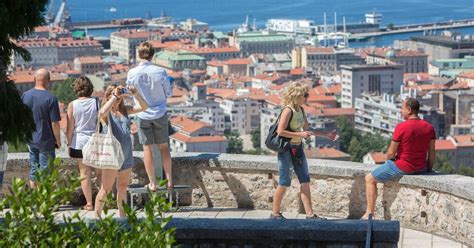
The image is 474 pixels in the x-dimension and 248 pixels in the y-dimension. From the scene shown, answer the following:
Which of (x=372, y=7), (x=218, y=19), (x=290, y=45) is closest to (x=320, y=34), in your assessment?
(x=290, y=45)

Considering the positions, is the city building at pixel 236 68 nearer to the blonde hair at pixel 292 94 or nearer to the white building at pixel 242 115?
the white building at pixel 242 115

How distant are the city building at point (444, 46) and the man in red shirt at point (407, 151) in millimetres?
88424

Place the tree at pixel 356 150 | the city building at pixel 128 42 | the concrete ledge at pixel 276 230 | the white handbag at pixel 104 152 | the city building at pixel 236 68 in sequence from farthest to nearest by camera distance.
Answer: the city building at pixel 128 42 → the city building at pixel 236 68 → the tree at pixel 356 150 → the white handbag at pixel 104 152 → the concrete ledge at pixel 276 230

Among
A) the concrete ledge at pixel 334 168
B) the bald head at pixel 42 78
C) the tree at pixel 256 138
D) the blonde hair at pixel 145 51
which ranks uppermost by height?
the blonde hair at pixel 145 51

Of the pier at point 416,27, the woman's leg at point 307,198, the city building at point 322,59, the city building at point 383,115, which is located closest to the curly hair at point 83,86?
the woman's leg at point 307,198

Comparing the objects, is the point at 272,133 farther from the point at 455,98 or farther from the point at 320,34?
the point at 320,34

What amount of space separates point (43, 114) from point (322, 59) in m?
86.4

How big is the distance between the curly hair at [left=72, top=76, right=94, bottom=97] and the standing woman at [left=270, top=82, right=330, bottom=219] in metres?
0.87

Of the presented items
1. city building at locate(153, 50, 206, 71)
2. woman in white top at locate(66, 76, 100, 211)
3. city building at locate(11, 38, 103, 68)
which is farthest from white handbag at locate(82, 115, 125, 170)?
city building at locate(11, 38, 103, 68)

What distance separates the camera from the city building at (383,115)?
63125 millimetres

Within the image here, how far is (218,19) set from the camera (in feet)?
433

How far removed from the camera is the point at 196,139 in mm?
51188

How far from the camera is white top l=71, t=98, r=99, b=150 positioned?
559 cm

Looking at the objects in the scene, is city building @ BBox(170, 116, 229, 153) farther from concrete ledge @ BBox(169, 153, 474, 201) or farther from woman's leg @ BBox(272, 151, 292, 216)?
woman's leg @ BBox(272, 151, 292, 216)
